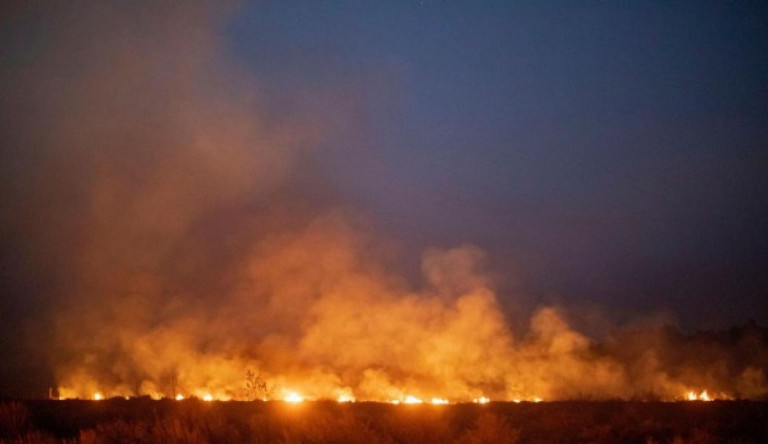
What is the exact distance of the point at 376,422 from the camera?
1358cm

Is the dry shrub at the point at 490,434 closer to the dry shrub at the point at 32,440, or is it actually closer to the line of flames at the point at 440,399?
the line of flames at the point at 440,399

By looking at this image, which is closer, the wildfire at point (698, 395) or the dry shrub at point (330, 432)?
the dry shrub at point (330, 432)

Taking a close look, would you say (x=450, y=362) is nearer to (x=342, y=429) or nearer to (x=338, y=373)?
(x=338, y=373)

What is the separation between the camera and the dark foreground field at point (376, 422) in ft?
38.1

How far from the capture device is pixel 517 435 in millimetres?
13078

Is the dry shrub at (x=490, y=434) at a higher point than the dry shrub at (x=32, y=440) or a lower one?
lower

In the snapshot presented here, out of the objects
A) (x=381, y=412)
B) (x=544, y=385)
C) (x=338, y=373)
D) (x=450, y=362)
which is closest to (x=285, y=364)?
(x=338, y=373)

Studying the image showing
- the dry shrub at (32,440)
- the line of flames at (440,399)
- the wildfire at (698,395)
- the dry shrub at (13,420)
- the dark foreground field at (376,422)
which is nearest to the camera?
the dry shrub at (32,440)

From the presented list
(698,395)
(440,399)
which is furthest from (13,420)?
(698,395)

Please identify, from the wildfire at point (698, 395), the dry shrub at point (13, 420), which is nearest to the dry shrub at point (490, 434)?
the dry shrub at point (13, 420)

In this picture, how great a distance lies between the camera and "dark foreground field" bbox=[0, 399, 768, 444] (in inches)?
457

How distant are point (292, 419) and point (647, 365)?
2108 centimetres

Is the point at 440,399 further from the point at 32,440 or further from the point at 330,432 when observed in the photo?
the point at 32,440

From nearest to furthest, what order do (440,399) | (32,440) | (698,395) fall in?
(32,440) → (698,395) → (440,399)
